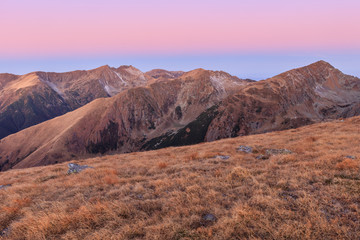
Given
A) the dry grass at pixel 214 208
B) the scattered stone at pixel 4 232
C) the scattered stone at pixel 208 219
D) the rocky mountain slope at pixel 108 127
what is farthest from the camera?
the rocky mountain slope at pixel 108 127

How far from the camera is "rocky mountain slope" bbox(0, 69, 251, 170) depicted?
148m

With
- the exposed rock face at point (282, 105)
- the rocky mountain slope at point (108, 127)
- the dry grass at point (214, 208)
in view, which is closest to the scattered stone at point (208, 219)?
the dry grass at point (214, 208)

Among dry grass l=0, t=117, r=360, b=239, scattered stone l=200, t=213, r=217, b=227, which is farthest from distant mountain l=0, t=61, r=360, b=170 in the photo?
scattered stone l=200, t=213, r=217, b=227

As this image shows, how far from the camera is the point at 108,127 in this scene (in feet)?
554

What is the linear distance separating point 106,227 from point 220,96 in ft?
660

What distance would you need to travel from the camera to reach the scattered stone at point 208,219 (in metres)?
5.30

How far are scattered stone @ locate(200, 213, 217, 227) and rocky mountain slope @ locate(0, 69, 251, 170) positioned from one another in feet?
509

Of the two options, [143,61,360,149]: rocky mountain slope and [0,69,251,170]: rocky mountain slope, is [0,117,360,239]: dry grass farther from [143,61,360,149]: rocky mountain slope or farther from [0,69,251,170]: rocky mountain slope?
[0,69,251,170]: rocky mountain slope

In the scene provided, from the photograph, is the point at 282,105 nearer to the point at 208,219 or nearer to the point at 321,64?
the point at 321,64

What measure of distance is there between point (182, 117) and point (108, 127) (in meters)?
72.5

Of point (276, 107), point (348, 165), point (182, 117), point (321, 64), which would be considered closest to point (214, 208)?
point (348, 165)

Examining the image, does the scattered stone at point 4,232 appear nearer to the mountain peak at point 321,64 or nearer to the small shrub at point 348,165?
the small shrub at point 348,165

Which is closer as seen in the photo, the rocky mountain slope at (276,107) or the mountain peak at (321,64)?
the rocky mountain slope at (276,107)

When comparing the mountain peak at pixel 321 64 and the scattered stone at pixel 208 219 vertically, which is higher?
the mountain peak at pixel 321 64
